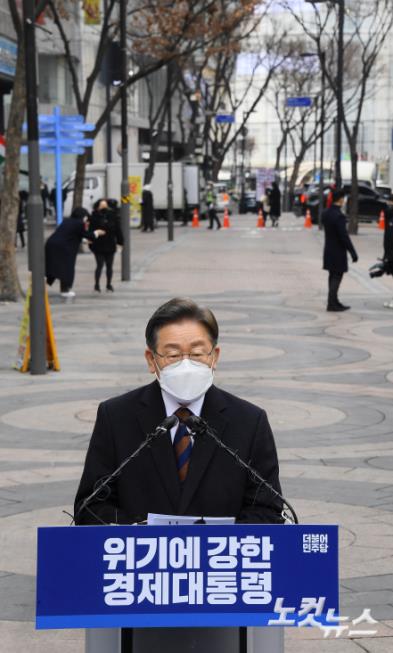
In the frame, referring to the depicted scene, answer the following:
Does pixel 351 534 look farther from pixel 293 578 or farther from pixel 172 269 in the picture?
pixel 172 269

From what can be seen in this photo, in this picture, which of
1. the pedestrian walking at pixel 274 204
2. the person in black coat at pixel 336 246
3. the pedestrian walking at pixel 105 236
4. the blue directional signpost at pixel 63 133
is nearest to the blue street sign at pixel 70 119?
the blue directional signpost at pixel 63 133

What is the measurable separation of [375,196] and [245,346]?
42.2m

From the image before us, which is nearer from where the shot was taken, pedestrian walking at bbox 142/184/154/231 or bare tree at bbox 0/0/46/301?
bare tree at bbox 0/0/46/301

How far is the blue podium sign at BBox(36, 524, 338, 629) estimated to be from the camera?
11.7ft

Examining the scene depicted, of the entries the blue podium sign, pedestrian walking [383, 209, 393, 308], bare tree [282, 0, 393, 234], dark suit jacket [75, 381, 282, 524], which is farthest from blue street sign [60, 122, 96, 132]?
the blue podium sign

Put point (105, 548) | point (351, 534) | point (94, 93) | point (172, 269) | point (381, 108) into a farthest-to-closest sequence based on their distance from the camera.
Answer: point (381, 108) < point (94, 93) < point (172, 269) < point (351, 534) < point (105, 548)

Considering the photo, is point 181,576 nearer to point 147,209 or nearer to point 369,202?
point 147,209

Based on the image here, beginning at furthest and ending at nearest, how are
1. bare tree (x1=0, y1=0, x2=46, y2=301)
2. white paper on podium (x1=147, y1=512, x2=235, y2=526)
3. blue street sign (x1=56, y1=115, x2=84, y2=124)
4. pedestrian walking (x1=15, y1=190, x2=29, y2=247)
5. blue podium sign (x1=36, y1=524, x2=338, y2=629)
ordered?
1. pedestrian walking (x1=15, y1=190, x2=29, y2=247)
2. blue street sign (x1=56, y1=115, x2=84, y2=124)
3. bare tree (x1=0, y1=0, x2=46, y2=301)
4. white paper on podium (x1=147, y1=512, x2=235, y2=526)
5. blue podium sign (x1=36, y1=524, x2=338, y2=629)

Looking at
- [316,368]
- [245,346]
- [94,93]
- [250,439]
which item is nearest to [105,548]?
[250,439]

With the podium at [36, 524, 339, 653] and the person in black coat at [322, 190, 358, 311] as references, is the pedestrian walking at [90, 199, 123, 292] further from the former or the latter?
the podium at [36, 524, 339, 653]

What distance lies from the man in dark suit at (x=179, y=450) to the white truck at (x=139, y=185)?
43.2m

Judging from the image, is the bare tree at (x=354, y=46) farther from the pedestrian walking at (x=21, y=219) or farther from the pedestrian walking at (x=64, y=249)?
the pedestrian walking at (x=64, y=249)

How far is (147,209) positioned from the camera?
5131cm

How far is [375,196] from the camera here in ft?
191
